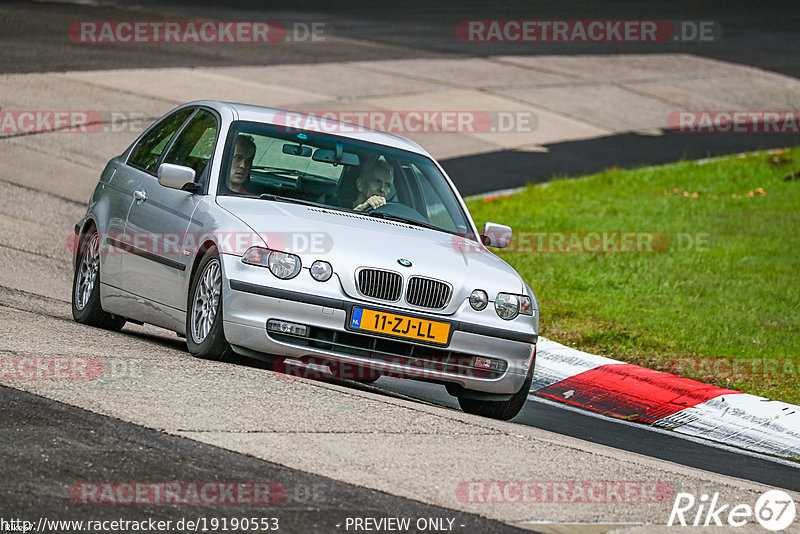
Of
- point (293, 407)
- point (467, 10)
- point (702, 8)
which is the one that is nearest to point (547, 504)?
point (293, 407)

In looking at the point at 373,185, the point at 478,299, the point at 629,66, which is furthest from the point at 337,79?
the point at 478,299

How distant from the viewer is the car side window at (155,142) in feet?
29.8

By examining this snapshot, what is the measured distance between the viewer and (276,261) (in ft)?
24.0

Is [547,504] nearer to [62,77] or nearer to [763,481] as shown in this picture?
[763,481]

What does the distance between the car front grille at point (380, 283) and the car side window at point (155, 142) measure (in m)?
2.26

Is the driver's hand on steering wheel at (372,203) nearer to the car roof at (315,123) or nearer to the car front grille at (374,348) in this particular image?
the car roof at (315,123)

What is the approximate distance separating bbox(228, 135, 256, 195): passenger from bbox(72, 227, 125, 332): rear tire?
1.38m

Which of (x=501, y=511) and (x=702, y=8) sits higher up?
(x=702, y=8)

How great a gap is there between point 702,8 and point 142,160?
30.7 m

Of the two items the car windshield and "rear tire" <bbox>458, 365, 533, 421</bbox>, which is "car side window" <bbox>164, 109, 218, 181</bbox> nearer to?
the car windshield

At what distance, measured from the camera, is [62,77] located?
812 inches

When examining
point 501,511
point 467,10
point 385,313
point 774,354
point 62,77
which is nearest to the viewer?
point 501,511

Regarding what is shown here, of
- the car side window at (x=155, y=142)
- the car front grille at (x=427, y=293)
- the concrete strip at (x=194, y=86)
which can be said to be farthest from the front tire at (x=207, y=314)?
the concrete strip at (x=194, y=86)

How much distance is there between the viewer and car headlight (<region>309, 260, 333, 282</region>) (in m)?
7.26
